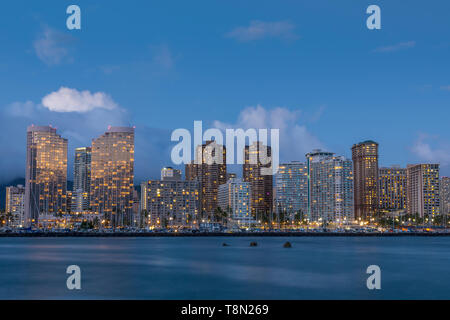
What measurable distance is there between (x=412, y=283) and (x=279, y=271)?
19.6 m

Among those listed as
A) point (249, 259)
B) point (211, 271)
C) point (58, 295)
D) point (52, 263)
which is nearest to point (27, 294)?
point (58, 295)

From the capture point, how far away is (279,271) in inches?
3073

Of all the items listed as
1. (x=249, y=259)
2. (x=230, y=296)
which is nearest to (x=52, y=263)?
(x=249, y=259)

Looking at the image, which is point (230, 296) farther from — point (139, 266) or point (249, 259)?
point (249, 259)

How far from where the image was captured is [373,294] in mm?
54719

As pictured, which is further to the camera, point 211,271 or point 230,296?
point 211,271

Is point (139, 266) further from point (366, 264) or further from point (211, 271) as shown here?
point (366, 264)

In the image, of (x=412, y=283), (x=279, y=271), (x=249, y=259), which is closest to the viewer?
(x=412, y=283)
